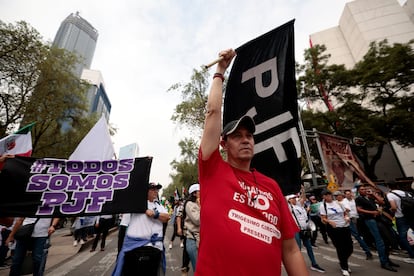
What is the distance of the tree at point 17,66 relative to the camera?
41.2 ft

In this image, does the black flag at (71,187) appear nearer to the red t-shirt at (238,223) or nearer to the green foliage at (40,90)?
the red t-shirt at (238,223)

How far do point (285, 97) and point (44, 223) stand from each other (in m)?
5.07

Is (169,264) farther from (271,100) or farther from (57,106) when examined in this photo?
(57,106)

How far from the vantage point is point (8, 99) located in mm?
13531

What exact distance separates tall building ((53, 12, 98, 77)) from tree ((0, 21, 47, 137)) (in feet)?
336

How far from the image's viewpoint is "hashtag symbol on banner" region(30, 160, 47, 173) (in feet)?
13.5

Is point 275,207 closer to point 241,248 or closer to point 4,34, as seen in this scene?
point 241,248

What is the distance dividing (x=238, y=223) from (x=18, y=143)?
5480 mm

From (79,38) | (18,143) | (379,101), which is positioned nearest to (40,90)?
(18,143)

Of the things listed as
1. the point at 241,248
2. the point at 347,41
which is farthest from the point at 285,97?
the point at 347,41

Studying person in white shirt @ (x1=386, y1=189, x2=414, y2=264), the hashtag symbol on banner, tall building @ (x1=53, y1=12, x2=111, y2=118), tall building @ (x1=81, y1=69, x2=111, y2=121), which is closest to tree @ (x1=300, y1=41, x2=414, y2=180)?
person in white shirt @ (x1=386, y1=189, x2=414, y2=264)

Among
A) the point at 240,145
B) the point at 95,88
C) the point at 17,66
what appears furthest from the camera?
the point at 95,88

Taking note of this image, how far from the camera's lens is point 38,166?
13.7 ft

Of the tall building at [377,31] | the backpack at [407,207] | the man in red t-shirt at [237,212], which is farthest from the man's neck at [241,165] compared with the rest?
the tall building at [377,31]
